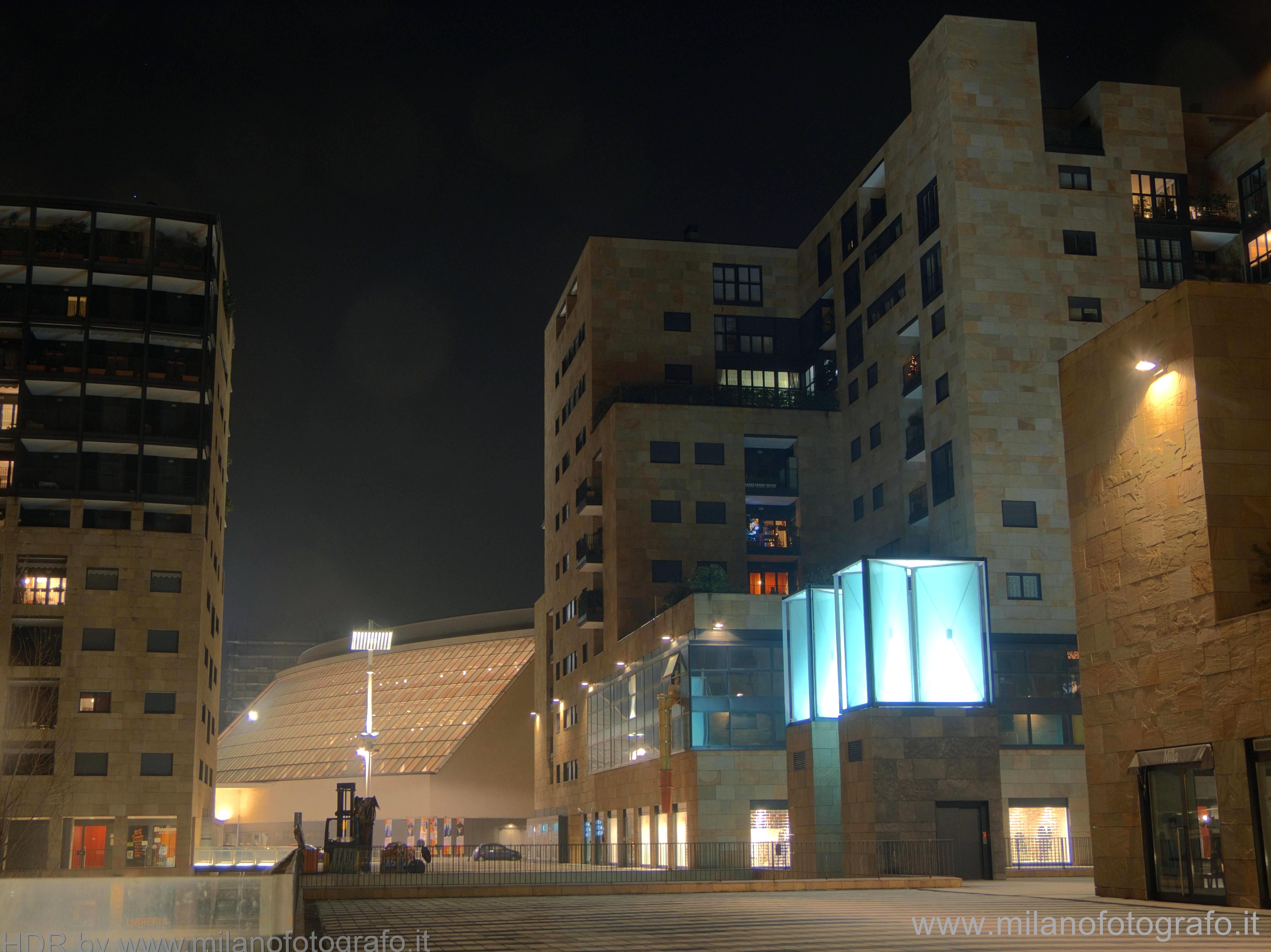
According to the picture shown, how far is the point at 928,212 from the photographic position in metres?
58.2

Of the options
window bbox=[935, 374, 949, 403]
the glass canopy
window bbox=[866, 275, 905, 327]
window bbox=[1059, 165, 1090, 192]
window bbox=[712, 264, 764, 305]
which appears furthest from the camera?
window bbox=[712, 264, 764, 305]

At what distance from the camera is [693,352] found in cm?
7644

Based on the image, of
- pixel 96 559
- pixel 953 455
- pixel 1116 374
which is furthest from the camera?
pixel 96 559

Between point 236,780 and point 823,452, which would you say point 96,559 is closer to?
point 823,452

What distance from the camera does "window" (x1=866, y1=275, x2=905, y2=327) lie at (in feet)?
200

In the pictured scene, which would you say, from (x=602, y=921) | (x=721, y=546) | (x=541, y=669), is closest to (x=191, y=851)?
(x=541, y=669)

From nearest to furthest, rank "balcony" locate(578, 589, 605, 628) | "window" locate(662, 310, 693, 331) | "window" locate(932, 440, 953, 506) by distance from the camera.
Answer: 1. "window" locate(932, 440, 953, 506)
2. "balcony" locate(578, 589, 605, 628)
3. "window" locate(662, 310, 693, 331)

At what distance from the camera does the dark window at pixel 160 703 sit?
72.7m

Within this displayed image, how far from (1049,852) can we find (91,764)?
49.8 metres

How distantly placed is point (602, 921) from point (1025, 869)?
26073 mm

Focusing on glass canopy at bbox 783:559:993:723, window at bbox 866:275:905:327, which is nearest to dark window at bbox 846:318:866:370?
window at bbox 866:275:905:327

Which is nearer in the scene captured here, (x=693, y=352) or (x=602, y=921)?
(x=602, y=921)

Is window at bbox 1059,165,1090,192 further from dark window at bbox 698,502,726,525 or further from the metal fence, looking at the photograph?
the metal fence

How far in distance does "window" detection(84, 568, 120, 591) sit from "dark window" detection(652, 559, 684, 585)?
3002 centimetres
